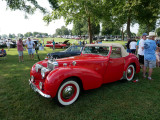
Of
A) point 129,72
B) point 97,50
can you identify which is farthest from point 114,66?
point 129,72

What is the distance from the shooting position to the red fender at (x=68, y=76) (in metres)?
2.41

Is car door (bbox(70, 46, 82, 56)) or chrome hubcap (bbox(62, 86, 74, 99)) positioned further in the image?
car door (bbox(70, 46, 82, 56))

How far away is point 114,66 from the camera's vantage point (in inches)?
142

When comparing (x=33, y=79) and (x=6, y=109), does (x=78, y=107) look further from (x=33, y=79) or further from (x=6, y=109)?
(x=6, y=109)

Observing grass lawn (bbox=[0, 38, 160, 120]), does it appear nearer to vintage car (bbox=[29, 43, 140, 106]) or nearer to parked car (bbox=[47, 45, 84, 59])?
vintage car (bbox=[29, 43, 140, 106])

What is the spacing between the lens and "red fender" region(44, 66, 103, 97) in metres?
2.41

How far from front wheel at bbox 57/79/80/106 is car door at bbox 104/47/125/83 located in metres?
1.13

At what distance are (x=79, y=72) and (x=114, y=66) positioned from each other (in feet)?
4.76

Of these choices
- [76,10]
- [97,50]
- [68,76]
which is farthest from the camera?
[76,10]

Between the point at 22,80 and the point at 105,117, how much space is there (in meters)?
3.57

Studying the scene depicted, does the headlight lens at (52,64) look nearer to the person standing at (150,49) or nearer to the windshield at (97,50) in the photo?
the windshield at (97,50)

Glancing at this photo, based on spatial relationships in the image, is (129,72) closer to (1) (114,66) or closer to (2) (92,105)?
(1) (114,66)

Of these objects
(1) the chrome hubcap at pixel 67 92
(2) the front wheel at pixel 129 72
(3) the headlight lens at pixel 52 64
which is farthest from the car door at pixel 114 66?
(3) the headlight lens at pixel 52 64

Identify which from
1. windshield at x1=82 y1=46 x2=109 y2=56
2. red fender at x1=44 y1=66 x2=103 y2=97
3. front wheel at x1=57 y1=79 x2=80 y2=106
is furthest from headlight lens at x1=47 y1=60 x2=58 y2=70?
windshield at x1=82 y1=46 x2=109 y2=56
